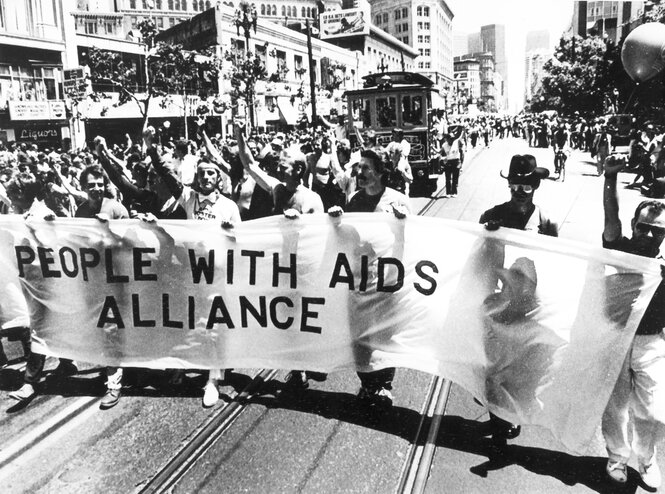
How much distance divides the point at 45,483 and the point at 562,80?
50.8 metres

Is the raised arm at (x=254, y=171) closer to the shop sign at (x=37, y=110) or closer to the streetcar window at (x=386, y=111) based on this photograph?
the streetcar window at (x=386, y=111)

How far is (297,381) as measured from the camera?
5086mm

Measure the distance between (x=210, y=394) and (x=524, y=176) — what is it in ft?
9.60

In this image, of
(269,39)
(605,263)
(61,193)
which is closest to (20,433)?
(605,263)

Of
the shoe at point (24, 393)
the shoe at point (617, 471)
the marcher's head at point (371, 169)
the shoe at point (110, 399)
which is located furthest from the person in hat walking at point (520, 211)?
the shoe at point (24, 393)

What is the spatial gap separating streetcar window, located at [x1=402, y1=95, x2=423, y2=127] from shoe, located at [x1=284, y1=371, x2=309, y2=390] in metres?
13.7

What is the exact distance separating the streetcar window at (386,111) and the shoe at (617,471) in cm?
1513

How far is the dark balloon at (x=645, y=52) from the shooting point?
Answer: 520 cm

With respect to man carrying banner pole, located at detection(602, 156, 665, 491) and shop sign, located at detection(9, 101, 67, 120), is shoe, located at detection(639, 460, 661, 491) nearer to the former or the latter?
man carrying banner pole, located at detection(602, 156, 665, 491)

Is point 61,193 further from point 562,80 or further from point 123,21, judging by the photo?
point 123,21

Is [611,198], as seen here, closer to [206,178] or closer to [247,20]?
[206,178]

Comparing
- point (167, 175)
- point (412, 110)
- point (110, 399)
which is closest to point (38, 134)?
point (412, 110)

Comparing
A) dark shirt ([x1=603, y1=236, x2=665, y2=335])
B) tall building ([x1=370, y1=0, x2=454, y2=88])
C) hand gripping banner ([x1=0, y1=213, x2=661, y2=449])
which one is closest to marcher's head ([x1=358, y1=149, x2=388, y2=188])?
hand gripping banner ([x1=0, y1=213, x2=661, y2=449])

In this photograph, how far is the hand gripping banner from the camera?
3.76 meters
